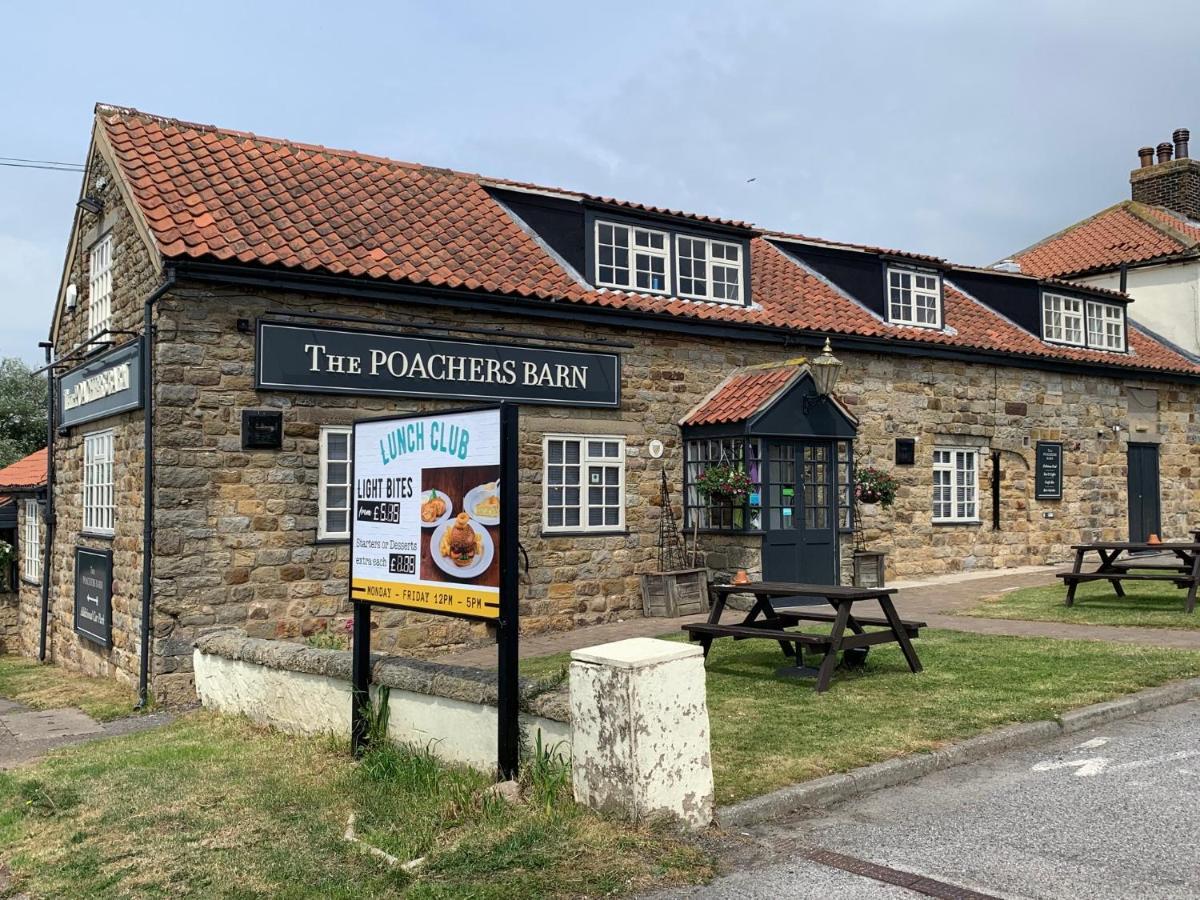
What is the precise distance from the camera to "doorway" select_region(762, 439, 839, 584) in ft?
47.7

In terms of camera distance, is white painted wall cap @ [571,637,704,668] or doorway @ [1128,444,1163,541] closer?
white painted wall cap @ [571,637,704,668]

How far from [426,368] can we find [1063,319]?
1393 centimetres

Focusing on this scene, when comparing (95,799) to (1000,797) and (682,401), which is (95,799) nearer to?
(1000,797)

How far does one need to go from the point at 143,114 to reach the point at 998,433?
558 inches

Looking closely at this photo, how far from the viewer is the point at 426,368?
1270 cm

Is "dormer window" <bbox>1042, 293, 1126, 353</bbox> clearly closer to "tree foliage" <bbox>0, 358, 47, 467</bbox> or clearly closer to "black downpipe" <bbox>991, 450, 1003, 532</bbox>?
"black downpipe" <bbox>991, 450, 1003, 532</bbox>

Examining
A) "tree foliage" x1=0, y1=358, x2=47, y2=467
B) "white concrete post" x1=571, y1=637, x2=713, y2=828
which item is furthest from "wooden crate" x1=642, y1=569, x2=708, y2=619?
"tree foliage" x1=0, y1=358, x2=47, y2=467

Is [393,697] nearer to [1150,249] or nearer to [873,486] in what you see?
[873,486]

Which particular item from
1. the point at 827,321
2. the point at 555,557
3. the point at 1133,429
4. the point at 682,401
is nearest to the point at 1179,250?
the point at 1133,429

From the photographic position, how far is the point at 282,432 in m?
11.8

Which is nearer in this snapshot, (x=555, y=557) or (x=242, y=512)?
(x=242, y=512)

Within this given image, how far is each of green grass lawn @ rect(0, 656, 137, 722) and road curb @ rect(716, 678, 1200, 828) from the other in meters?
7.46

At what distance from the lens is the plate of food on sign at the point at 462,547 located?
20.2ft

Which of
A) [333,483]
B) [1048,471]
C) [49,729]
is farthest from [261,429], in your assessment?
[1048,471]
